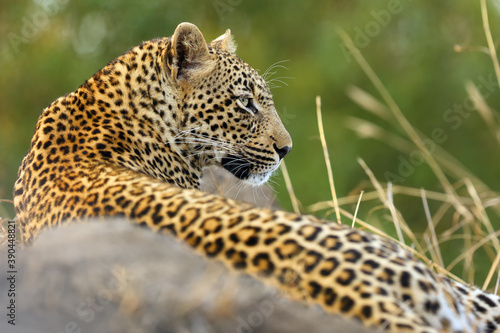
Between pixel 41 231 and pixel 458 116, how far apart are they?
59.4 feet

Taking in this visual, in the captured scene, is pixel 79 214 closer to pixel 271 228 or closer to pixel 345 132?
pixel 271 228

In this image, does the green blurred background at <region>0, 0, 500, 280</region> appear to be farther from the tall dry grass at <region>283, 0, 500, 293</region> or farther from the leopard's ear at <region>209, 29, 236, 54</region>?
the leopard's ear at <region>209, 29, 236, 54</region>

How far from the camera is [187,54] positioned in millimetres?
5773

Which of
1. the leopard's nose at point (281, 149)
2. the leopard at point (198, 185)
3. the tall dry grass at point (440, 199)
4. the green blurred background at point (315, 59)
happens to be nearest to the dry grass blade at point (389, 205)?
the tall dry grass at point (440, 199)

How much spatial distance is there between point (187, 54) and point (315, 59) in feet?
55.3

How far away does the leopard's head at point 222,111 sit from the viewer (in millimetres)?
5754

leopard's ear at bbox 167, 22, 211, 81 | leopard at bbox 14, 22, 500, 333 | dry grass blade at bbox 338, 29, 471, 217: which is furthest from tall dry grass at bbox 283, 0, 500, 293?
leopard's ear at bbox 167, 22, 211, 81

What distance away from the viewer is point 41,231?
4.70 m

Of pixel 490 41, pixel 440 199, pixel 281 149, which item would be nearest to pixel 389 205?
pixel 281 149

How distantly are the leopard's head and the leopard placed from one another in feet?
0.04

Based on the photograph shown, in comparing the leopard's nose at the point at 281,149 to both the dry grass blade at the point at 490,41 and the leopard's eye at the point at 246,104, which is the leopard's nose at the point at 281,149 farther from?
the dry grass blade at the point at 490,41

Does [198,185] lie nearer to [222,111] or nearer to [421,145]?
[222,111]

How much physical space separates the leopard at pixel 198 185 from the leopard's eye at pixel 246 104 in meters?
0.01

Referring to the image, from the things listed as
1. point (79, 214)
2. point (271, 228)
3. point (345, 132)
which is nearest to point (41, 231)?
point (79, 214)
